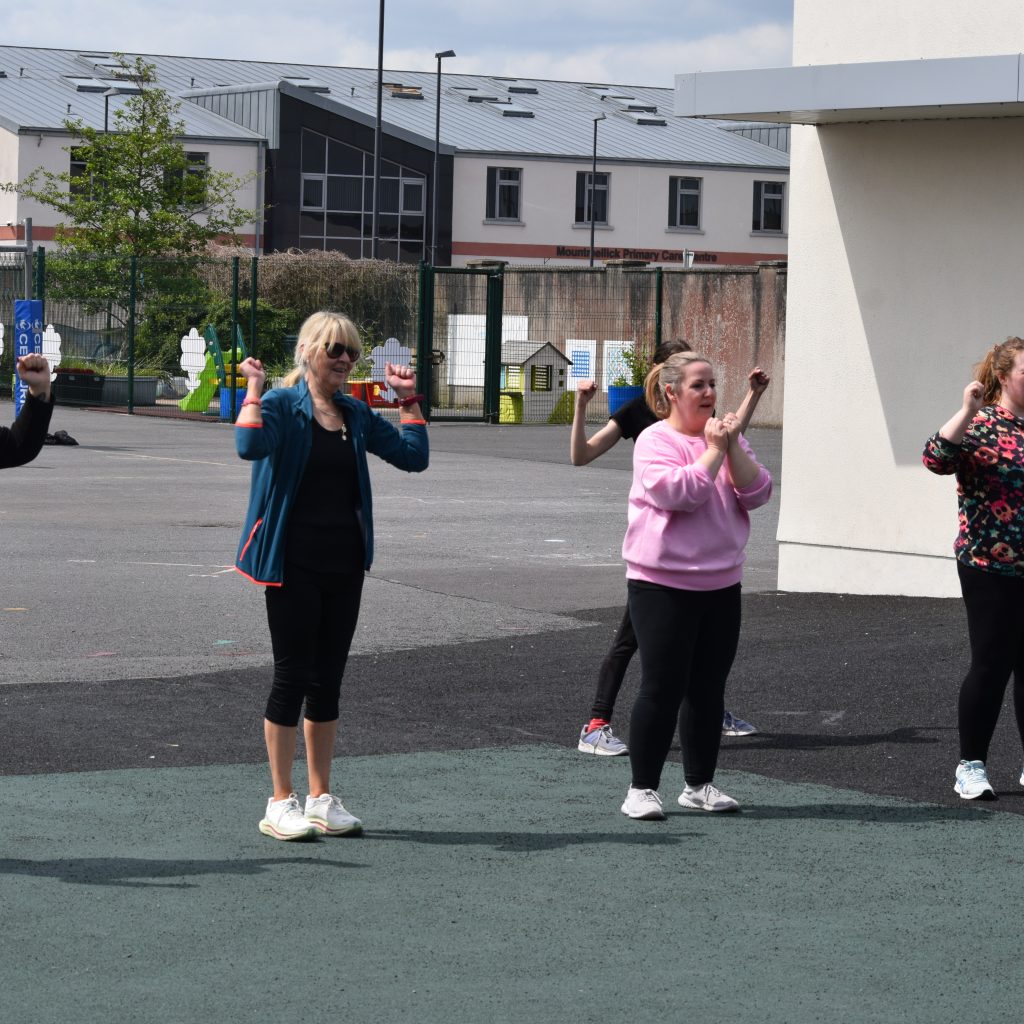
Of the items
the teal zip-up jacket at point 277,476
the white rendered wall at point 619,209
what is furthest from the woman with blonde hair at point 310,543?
the white rendered wall at point 619,209

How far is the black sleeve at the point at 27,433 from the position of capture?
5.82 meters

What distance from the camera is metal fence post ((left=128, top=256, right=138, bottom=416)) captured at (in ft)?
110

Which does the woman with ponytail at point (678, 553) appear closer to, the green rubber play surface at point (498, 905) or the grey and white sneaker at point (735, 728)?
the green rubber play surface at point (498, 905)

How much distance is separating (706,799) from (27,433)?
2.54 meters

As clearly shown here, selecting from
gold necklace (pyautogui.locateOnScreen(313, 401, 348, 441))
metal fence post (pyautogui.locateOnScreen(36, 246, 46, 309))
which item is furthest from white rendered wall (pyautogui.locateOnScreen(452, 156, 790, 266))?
gold necklace (pyautogui.locateOnScreen(313, 401, 348, 441))

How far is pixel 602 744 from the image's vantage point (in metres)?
7.56

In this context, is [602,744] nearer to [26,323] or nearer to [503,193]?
[26,323]

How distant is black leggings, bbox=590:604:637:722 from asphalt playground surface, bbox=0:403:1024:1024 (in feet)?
0.73

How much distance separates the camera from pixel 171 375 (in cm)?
3456

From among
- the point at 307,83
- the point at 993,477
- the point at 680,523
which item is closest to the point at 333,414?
the point at 680,523

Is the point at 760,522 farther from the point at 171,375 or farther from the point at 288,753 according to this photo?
the point at 171,375

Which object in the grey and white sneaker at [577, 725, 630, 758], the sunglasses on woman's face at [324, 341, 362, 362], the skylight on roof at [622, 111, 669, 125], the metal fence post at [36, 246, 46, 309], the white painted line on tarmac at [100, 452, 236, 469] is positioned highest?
the skylight on roof at [622, 111, 669, 125]

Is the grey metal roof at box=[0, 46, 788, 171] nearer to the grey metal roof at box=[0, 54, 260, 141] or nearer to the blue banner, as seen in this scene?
the grey metal roof at box=[0, 54, 260, 141]

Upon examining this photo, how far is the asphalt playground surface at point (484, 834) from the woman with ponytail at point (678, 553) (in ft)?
1.03
